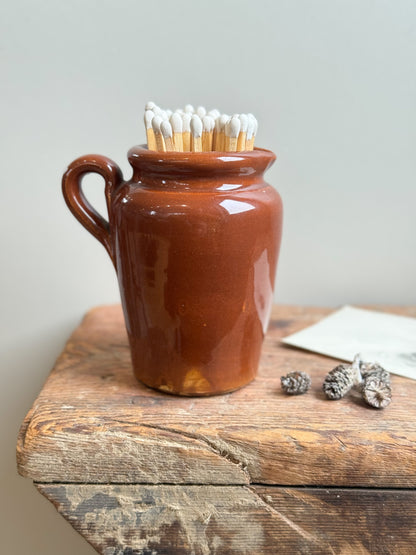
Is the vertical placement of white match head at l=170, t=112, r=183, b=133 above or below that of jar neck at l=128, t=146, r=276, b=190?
above

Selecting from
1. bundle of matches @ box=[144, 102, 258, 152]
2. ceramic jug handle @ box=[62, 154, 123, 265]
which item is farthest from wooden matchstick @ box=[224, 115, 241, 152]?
ceramic jug handle @ box=[62, 154, 123, 265]

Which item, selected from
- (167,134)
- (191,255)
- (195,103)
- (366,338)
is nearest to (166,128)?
(167,134)

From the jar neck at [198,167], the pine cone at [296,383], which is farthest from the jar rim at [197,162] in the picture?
the pine cone at [296,383]

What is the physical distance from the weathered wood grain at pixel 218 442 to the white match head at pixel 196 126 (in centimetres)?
29

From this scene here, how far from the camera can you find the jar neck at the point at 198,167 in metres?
0.52

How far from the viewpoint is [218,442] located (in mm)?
524

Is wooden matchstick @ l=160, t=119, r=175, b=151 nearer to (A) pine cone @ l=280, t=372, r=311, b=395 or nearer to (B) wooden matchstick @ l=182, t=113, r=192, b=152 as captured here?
(B) wooden matchstick @ l=182, t=113, r=192, b=152

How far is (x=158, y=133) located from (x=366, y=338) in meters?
0.41

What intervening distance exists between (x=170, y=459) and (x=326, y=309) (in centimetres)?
46

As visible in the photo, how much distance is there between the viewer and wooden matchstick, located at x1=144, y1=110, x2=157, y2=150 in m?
0.55

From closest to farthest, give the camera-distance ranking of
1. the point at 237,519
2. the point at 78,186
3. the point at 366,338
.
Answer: the point at 237,519, the point at 78,186, the point at 366,338

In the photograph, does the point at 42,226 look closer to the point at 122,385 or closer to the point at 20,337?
the point at 20,337

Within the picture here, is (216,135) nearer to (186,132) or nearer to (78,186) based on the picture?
(186,132)

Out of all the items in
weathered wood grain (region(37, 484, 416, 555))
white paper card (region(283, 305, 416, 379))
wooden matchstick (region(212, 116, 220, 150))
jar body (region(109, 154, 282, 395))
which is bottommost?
weathered wood grain (region(37, 484, 416, 555))
